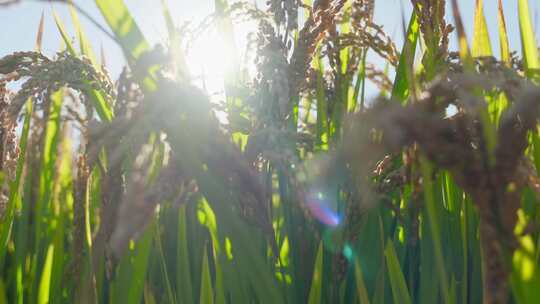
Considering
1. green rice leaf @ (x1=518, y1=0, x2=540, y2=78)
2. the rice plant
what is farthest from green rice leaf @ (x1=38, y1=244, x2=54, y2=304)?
green rice leaf @ (x1=518, y1=0, x2=540, y2=78)

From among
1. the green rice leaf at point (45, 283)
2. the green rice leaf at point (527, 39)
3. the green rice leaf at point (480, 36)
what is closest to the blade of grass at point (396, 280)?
the green rice leaf at point (527, 39)

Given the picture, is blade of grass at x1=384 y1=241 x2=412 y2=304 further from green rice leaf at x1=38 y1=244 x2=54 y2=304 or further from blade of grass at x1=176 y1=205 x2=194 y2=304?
green rice leaf at x1=38 y1=244 x2=54 y2=304

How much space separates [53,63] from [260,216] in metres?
0.77

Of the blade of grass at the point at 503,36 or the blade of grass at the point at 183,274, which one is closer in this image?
the blade of grass at the point at 183,274

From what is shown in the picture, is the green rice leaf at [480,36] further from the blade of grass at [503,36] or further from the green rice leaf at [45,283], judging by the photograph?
the green rice leaf at [45,283]

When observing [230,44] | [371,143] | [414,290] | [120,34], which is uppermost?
[230,44]

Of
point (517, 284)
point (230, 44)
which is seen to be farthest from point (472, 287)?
point (230, 44)

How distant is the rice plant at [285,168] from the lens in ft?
1.94

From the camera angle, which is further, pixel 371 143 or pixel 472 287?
pixel 472 287

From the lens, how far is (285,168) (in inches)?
32.4

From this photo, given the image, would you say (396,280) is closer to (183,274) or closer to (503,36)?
(183,274)

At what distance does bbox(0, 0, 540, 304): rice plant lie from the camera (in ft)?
1.94

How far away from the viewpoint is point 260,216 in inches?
32.1

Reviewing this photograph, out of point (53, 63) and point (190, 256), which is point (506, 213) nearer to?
point (53, 63)
